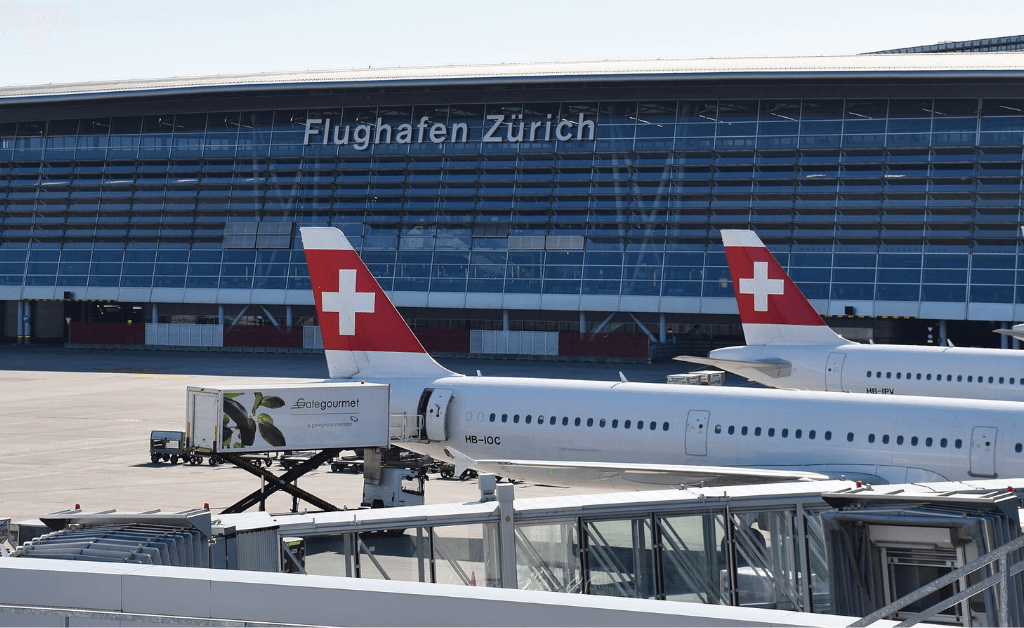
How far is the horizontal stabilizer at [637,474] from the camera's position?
23031mm

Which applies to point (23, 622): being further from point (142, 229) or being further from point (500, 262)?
point (142, 229)

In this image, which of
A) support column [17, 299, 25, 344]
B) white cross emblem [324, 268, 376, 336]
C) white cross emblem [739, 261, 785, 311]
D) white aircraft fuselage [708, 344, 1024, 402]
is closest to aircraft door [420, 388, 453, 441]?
white cross emblem [324, 268, 376, 336]

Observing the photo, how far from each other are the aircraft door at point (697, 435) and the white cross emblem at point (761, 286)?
16.9m

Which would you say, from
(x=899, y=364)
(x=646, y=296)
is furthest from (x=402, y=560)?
(x=646, y=296)

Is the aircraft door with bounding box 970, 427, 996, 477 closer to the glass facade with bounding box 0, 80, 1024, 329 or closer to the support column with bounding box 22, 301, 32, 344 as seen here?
the glass facade with bounding box 0, 80, 1024, 329

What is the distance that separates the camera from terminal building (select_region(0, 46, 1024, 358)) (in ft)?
242

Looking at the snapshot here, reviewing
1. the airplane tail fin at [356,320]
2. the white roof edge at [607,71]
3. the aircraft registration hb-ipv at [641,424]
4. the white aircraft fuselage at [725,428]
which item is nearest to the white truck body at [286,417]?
the aircraft registration hb-ipv at [641,424]

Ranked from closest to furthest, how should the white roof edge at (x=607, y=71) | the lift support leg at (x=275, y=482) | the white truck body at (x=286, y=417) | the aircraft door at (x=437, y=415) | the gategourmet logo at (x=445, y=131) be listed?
the white truck body at (x=286, y=417)
the lift support leg at (x=275, y=482)
the aircraft door at (x=437, y=415)
the white roof edge at (x=607, y=71)
the gategourmet logo at (x=445, y=131)

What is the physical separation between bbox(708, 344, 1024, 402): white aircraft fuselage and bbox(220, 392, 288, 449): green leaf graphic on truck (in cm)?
2108

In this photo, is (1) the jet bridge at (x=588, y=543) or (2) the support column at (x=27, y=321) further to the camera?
→ (2) the support column at (x=27, y=321)

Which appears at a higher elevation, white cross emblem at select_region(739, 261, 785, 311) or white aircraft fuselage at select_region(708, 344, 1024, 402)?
white cross emblem at select_region(739, 261, 785, 311)

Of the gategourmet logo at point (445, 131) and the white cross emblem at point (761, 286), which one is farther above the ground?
the gategourmet logo at point (445, 131)

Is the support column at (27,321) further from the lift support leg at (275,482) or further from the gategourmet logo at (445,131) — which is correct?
the lift support leg at (275,482)

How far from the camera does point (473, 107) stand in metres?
86.2
